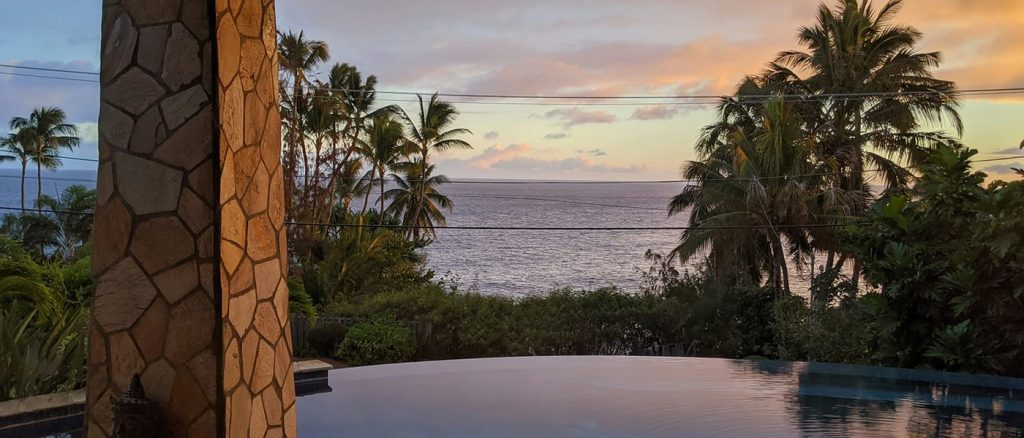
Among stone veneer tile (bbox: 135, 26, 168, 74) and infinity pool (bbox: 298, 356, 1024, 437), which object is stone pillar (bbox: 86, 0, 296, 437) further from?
infinity pool (bbox: 298, 356, 1024, 437)

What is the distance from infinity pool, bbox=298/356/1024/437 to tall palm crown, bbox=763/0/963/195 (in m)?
13.2

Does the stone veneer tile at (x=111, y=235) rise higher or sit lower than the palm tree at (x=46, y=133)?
lower

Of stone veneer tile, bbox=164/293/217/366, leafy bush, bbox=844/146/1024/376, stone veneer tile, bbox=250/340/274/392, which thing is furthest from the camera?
leafy bush, bbox=844/146/1024/376

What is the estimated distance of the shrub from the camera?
14828 millimetres

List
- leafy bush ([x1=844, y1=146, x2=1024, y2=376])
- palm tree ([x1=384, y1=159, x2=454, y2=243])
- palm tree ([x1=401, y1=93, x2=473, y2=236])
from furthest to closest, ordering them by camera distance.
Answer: palm tree ([x1=384, y1=159, x2=454, y2=243]) → palm tree ([x1=401, y1=93, x2=473, y2=236]) → leafy bush ([x1=844, y1=146, x2=1024, y2=376])

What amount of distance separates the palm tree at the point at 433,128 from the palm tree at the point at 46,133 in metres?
14.1

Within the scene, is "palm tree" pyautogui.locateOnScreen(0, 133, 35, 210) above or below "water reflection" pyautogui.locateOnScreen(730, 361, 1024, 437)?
above

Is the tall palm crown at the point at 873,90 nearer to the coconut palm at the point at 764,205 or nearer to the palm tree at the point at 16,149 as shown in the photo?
the coconut palm at the point at 764,205

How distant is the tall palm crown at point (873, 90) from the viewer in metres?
19.1

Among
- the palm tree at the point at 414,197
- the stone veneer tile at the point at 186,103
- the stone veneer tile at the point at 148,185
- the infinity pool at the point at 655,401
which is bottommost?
the infinity pool at the point at 655,401

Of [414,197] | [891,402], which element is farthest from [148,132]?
[414,197]

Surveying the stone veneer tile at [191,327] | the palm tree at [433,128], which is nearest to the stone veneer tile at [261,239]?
the stone veneer tile at [191,327]

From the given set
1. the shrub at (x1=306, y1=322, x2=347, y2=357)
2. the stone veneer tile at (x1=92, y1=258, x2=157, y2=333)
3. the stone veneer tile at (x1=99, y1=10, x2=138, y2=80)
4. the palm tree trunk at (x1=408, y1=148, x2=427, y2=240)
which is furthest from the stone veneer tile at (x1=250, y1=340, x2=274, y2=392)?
the palm tree trunk at (x1=408, y1=148, x2=427, y2=240)

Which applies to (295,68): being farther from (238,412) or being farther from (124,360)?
(238,412)
